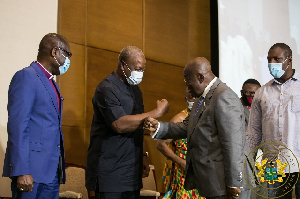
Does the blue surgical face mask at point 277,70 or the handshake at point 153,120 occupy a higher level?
the blue surgical face mask at point 277,70

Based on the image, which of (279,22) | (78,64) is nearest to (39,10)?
(78,64)

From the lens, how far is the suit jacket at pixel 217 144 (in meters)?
2.57

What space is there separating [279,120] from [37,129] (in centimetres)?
213

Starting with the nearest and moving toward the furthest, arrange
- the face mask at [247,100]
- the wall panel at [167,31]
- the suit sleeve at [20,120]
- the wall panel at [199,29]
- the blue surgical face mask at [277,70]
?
the suit sleeve at [20,120] → the blue surgical face mask at [277,70] → the face mask at [247,100] → the wall panel at [167,31] → the wall panel at [199,29]

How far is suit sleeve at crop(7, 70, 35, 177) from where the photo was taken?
243 cm

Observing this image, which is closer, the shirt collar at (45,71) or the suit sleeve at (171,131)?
the shirt collar at (45,71)

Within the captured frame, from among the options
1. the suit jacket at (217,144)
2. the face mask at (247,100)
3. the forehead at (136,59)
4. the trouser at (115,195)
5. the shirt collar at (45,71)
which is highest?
the forehead at (136,59)

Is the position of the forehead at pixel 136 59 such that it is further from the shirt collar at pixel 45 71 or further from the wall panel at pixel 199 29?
Answer: the wall panel at pixel 199 29

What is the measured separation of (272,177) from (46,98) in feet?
6.69

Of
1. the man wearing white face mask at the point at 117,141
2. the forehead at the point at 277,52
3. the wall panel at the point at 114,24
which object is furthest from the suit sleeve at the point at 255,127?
the wall panel at the point at 114,24

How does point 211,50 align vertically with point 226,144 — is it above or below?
above

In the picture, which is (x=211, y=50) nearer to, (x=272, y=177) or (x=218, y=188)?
(x=272, y=177)

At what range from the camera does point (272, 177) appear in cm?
358

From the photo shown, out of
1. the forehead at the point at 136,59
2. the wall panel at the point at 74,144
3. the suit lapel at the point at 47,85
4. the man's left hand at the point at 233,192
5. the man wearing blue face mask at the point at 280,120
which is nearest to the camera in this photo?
the man's left hand at the point at 233,192
